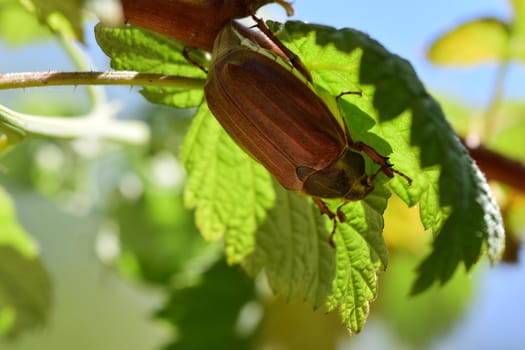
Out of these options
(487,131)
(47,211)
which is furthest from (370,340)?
(47,211)

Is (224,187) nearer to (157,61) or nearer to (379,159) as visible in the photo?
(157,61)

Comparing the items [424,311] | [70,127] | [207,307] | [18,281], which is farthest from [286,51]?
[424,311]

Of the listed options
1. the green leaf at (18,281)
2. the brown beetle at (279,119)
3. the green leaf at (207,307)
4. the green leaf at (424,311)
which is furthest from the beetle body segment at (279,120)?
the green leaf at (424,311)

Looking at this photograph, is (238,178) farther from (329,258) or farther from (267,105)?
(267,105)

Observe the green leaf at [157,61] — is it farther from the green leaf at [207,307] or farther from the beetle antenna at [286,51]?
the green leaf at [207,307]

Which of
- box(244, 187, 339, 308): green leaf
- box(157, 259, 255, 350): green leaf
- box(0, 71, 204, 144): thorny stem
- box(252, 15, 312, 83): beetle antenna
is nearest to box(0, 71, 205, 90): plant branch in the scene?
box(0, 71, 204, 144): thorny stem
